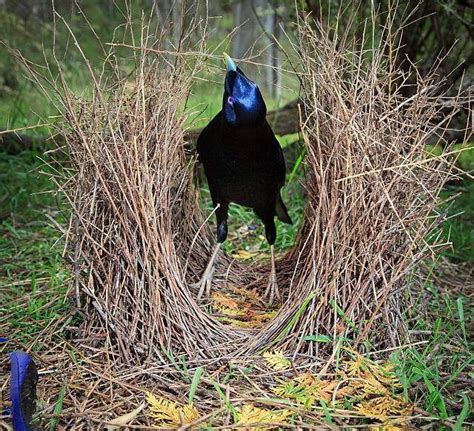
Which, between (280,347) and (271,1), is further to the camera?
(271,1)

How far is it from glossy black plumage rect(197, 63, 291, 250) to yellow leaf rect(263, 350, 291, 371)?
2.85ft

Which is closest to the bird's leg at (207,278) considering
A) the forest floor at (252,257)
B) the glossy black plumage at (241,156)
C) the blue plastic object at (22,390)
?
the glossy black plumage at (241,156)

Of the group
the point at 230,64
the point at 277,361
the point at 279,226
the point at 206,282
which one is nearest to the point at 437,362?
the point at 277,361

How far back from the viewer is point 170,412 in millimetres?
1830

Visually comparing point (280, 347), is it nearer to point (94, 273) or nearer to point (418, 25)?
point (94, 273)

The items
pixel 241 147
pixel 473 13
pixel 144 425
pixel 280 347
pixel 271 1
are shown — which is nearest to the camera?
pixel 144 425

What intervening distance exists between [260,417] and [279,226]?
1992 millimetres

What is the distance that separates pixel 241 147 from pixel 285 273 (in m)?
0.65

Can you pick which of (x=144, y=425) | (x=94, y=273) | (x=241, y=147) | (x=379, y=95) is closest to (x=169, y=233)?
(x=94, y=273)

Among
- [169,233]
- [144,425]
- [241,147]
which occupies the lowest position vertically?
[144,425]

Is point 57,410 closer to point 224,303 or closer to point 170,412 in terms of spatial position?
point 170,412

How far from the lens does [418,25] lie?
13.9ft

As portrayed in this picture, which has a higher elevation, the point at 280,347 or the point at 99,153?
the point at 99,153

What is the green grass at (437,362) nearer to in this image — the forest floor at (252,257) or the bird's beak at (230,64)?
the forest floor at (252,257)
